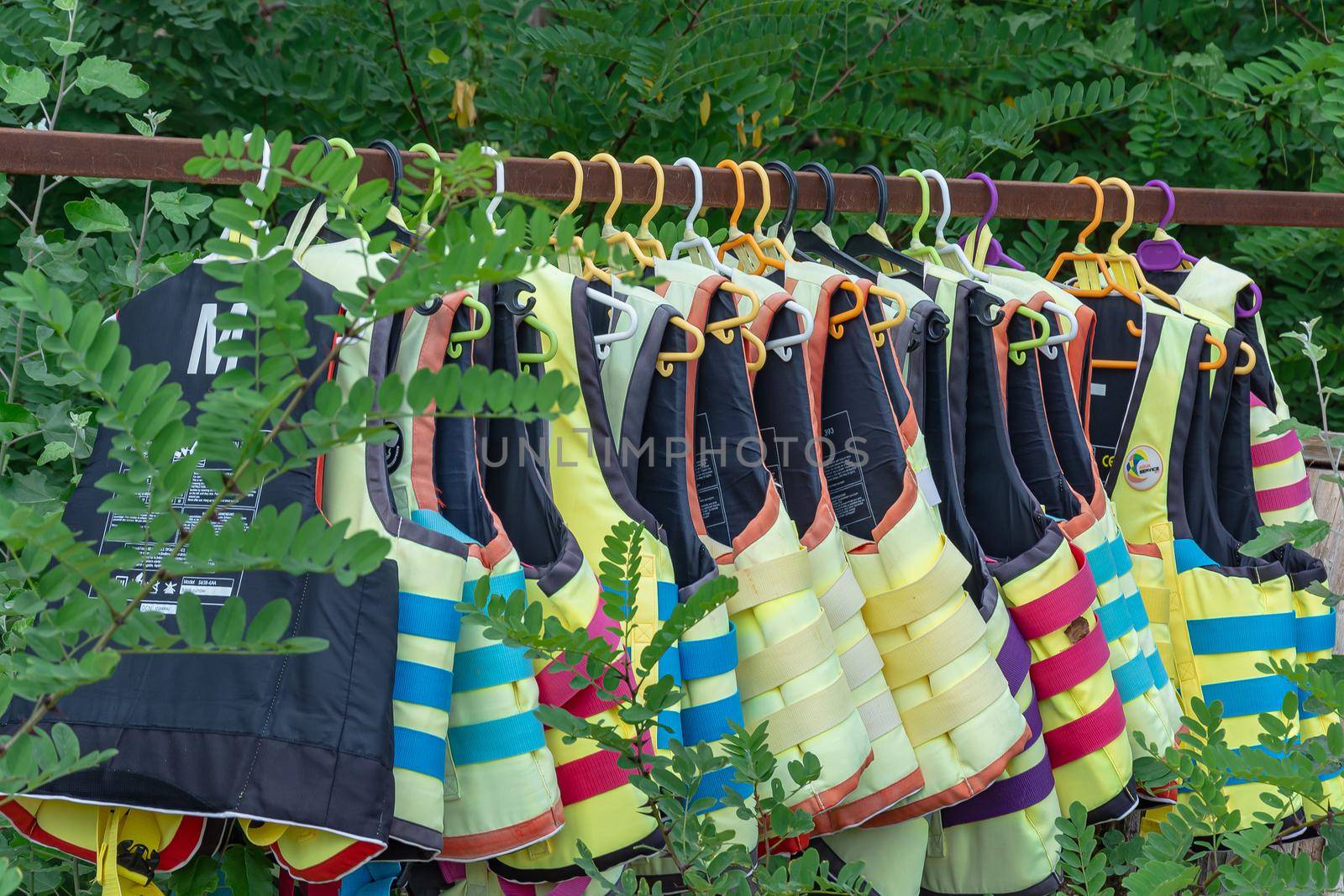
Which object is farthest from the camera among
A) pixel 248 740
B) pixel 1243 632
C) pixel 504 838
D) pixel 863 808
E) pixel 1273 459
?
pixel 1273 459

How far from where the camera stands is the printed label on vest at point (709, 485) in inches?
55.0

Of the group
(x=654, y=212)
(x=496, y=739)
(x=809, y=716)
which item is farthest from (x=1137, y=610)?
(x=496, y=739)

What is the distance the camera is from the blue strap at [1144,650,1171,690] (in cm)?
162

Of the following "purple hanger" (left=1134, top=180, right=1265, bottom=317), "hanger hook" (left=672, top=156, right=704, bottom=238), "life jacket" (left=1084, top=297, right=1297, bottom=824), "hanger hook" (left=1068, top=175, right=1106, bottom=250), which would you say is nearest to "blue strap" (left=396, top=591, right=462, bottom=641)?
"hanger hook" (left=672, top=156, right=704, bottom=238)

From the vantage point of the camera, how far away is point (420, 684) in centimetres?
111

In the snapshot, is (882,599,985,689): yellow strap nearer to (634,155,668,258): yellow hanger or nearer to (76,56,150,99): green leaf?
(634,155,668,258): yellow hanger

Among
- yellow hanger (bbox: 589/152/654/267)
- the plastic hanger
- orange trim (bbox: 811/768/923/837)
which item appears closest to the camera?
orange trim (bbox: 811/768/923/837)

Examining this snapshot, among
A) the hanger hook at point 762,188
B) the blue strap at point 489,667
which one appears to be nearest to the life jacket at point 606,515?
the blue strap at point 489,667

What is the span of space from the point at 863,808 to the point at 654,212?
690 mm

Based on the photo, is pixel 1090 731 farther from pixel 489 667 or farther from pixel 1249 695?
pixel 489 667

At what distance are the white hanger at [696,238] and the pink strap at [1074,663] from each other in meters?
0.57

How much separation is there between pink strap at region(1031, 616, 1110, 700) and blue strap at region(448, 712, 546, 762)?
0.64 m

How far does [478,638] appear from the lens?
117 centimetres

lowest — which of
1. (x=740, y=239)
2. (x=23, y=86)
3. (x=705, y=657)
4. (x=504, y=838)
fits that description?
(x=504, y=838)
